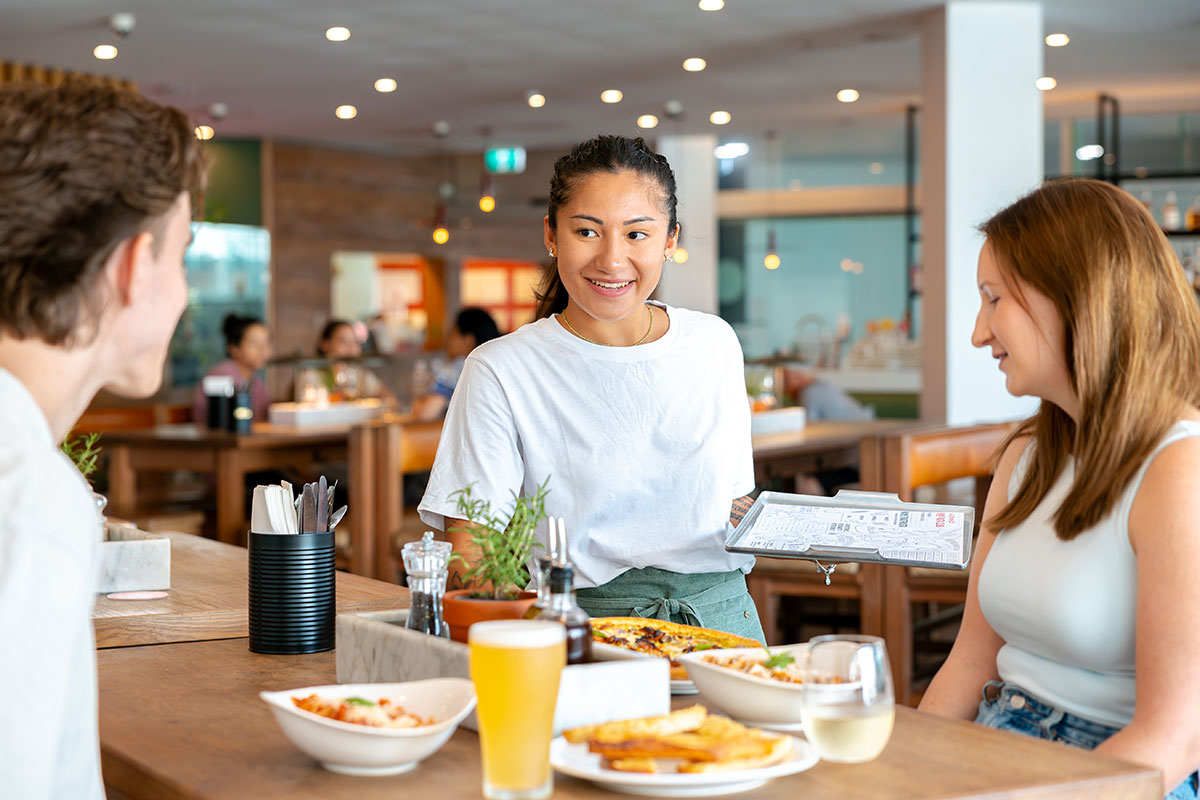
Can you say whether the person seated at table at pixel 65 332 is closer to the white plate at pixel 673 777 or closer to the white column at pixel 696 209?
the white plate at pixel 673 777

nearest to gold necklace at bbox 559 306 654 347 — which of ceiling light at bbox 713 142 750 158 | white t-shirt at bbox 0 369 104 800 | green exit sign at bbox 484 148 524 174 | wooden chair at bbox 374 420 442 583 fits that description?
white t-shirt at bbox 0 369 104 800

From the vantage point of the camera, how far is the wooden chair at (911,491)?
3676 mm

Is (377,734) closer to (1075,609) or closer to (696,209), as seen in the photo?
(1075,609)

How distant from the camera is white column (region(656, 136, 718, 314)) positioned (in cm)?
1085

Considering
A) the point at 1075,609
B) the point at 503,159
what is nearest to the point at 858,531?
the point at 1075,609

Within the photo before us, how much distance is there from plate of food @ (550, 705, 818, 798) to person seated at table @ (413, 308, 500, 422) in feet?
15.5

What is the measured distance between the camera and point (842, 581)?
12.6ft

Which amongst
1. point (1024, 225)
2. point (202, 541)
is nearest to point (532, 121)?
point (202, 541)

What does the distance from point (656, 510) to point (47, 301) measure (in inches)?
41.3

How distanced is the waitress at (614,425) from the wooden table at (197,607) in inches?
8.8

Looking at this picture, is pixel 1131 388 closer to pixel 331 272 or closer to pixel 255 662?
pixel 255 662

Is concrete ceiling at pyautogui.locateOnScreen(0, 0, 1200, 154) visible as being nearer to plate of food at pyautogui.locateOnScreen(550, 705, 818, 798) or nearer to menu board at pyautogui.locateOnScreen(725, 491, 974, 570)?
menu board at pyautogui.locateOnScreen(725, 491, 974, 570)

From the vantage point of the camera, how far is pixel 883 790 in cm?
109

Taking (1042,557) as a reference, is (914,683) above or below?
below
